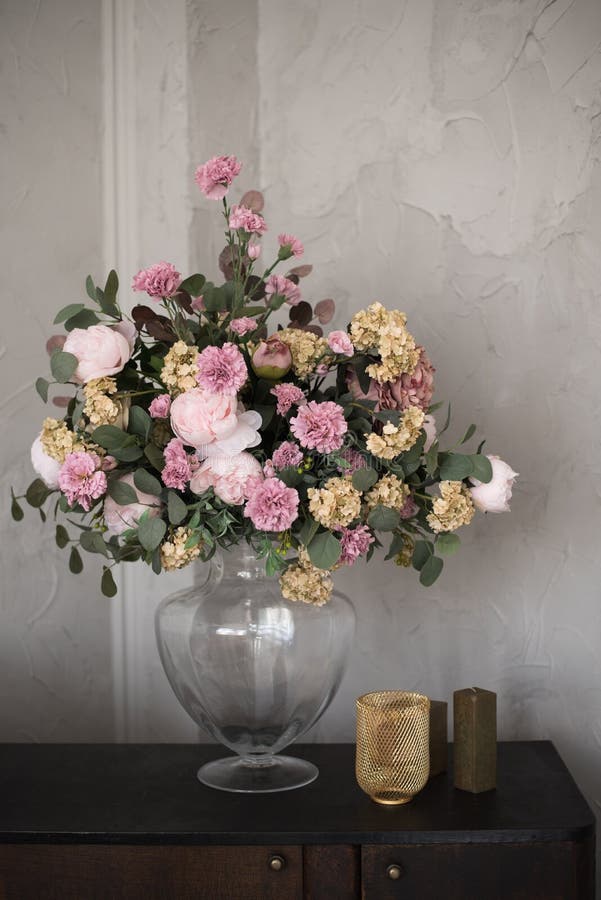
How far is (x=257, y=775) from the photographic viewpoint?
1.26m

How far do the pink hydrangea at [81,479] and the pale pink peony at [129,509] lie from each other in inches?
2.2

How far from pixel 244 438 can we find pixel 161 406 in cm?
11

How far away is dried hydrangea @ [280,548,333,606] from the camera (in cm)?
116

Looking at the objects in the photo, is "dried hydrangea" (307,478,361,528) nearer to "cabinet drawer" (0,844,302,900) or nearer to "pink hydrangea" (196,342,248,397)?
"pink hydrangea" (196,342,248,397)

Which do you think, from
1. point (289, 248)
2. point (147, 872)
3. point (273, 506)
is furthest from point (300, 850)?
Result: point (289, 248)

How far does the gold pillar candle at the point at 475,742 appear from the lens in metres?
1.21

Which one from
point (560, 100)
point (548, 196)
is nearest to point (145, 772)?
point (548, 196)

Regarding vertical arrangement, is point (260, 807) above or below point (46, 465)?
below

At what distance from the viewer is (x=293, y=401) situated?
3.72 ft

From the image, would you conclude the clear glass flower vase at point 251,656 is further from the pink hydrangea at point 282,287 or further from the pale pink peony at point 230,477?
the pink hydrangea at point 282,287

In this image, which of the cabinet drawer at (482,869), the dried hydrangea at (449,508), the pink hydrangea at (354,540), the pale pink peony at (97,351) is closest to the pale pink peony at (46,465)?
the pale pink peony at (97,351)

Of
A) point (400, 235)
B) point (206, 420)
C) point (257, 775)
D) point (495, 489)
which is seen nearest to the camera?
point (206, 420)

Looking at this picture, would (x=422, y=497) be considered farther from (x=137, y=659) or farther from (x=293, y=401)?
(x=137, y=659)

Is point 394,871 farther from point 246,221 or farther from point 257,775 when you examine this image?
point 246,221
